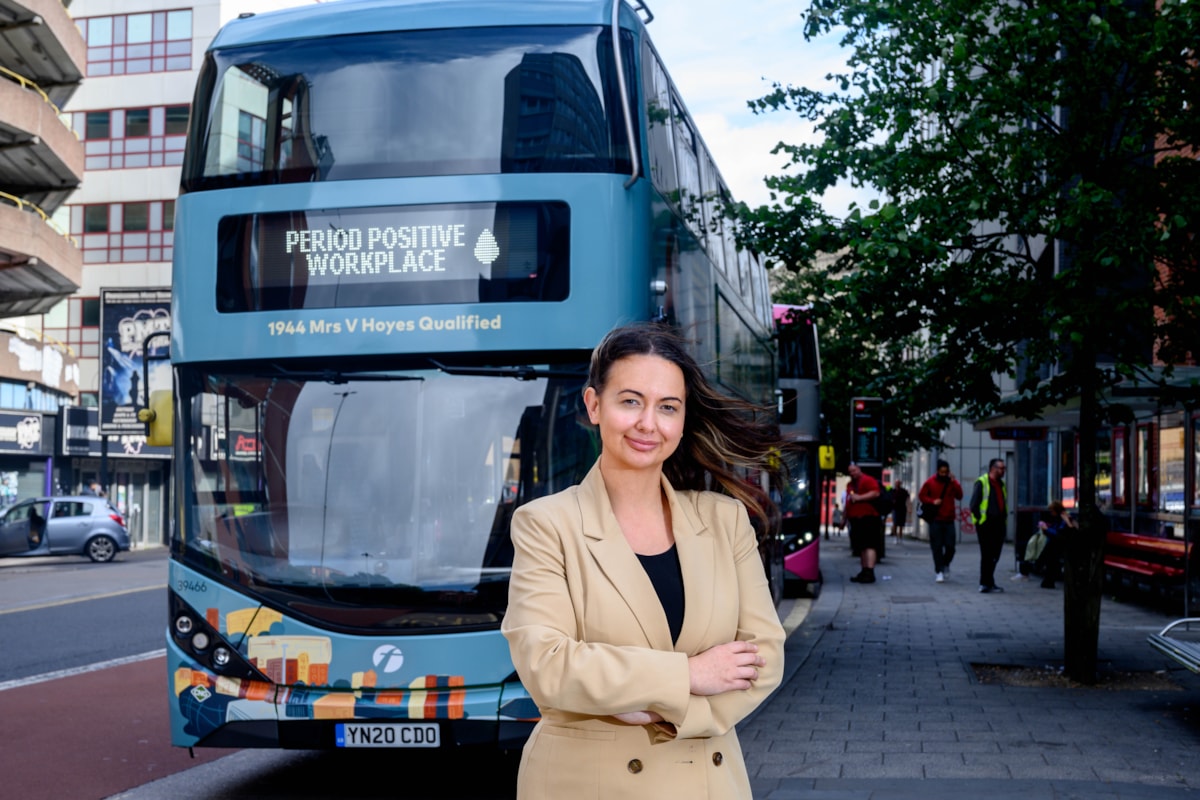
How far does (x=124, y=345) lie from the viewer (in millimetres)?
44688

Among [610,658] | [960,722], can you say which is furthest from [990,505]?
[610,658]

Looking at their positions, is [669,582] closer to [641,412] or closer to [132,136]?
[641,412]

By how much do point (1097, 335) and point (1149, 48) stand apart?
6.58 feet

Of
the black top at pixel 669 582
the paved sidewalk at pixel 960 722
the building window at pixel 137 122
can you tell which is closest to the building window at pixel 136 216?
the building window at pixel 137 122

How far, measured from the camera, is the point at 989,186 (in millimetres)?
11195

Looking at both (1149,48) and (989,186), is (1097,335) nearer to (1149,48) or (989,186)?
(989,186)

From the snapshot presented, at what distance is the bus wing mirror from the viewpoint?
817 centimetres

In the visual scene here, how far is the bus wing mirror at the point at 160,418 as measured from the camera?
→ 26.8 ft

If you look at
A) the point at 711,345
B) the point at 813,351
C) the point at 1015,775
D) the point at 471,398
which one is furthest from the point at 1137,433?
the point at 471,398

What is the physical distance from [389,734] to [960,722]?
395 cm

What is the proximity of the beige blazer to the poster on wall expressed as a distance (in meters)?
41.0

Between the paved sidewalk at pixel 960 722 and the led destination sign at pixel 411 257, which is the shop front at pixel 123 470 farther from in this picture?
the led destination sign at pixel 411 257

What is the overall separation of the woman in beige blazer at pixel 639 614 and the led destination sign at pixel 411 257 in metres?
4.34

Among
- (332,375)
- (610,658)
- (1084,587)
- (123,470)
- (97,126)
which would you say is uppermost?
(97,126)
